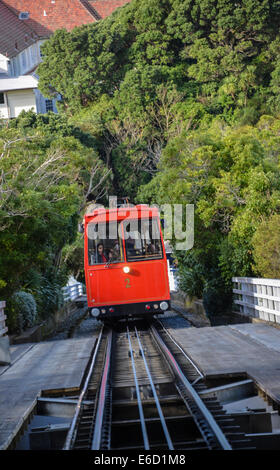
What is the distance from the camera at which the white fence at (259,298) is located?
13156 mm

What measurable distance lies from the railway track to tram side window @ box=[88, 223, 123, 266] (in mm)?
5839

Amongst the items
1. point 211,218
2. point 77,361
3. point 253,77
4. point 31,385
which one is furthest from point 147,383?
point 253,77

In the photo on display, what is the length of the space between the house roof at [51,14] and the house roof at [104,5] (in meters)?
3.92

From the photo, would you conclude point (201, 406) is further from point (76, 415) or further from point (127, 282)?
point (127, 282)

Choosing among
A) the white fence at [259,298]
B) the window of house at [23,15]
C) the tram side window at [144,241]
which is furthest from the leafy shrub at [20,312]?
the window of house at [23,15]

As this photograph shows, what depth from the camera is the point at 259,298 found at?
14.9 metres

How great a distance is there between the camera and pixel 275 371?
27.2 feet

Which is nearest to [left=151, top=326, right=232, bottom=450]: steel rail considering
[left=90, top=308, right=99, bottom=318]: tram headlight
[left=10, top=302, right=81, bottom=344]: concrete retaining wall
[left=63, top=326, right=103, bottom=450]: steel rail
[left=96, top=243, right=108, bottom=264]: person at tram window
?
[left=63, top=326, right=103, bottom=450]: steel rail

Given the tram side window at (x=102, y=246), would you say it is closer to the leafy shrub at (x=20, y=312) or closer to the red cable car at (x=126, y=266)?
the red cable car at (x=126, y=266)

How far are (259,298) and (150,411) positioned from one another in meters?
7.81

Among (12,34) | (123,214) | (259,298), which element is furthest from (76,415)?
(12,34)

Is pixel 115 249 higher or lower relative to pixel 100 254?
higher

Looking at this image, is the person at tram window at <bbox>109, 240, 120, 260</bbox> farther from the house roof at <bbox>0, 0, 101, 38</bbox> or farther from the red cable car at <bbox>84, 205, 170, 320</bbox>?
the house roof at <bbox>0, 0, 101, 38</bbox>
